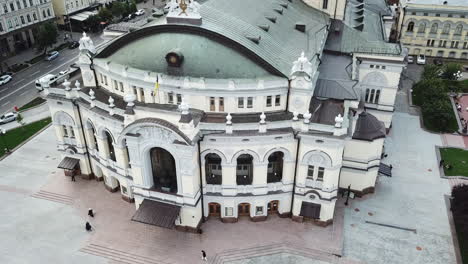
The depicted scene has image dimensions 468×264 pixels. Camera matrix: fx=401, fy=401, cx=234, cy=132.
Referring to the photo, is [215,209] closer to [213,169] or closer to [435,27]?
[213,169]

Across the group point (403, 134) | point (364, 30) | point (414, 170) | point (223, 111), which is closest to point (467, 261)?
point (414, 170)

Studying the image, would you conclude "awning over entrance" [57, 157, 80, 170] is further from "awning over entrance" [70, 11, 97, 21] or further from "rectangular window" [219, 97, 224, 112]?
"awning over entrance" [70, 11, 97, 21]

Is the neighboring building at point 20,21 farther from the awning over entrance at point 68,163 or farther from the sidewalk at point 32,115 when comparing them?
the awning over entrance at point 68,163

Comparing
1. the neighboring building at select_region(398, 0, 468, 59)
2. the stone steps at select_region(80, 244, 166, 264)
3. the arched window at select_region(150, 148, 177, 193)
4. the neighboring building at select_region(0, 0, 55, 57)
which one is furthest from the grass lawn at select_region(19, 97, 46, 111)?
the neighboring building at select_region(398, 0, 468, 59)

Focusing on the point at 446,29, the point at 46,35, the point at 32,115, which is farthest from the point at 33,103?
the point at 446,29

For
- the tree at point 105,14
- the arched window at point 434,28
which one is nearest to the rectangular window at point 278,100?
the arched window at point 434,28
